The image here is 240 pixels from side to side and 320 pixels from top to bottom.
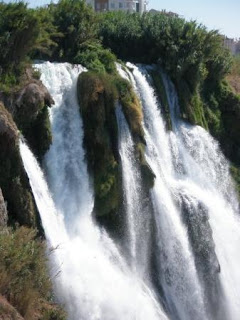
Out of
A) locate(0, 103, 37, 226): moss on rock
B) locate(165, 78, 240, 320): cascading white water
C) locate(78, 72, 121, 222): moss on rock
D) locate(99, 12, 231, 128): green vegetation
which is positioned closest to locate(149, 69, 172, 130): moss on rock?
locate(165, 78, 240, 320): cascading white water

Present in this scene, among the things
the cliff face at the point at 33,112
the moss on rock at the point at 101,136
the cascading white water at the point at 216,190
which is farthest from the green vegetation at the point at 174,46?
the cliff face at the point at 33,112

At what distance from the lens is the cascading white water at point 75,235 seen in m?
14.7

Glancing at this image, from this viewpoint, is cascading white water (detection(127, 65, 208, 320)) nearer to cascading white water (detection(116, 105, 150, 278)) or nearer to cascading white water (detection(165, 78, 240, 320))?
cascading white water (detection(116, 105, 150, 278))

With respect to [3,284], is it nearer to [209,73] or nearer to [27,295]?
[27,295]

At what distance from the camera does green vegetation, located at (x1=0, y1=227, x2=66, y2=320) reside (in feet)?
38.2

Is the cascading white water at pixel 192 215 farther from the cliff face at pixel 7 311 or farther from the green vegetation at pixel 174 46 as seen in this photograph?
the cliff face at pixel 7 311

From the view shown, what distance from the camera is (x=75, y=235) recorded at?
1619cm

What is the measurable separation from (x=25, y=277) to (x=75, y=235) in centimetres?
417

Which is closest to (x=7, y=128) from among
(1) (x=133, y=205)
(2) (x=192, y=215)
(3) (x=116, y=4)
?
(1) (x=133, y=205)

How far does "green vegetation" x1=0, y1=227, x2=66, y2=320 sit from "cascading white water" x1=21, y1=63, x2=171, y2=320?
5.10ft

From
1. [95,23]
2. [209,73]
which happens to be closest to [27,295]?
[95,23]

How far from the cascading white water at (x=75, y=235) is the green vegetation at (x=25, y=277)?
1555 mm

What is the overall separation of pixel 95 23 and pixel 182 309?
11.5 metres

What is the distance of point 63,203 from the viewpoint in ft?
54.4
